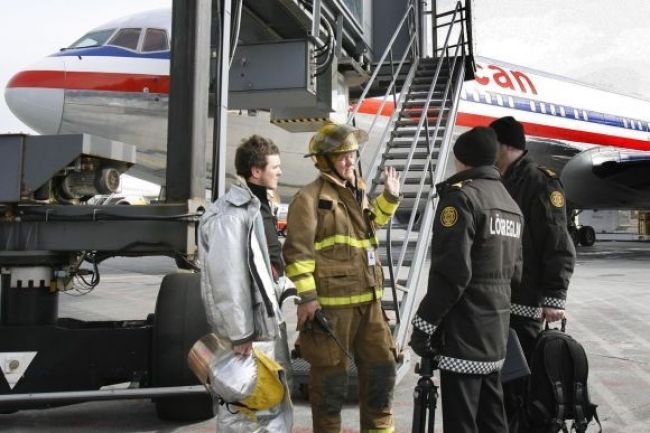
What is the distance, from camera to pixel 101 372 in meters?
3.43

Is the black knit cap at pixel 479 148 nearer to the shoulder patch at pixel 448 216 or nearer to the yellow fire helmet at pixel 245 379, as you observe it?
the shoulder patch at pixel 448 216

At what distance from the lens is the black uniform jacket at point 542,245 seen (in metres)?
3.24

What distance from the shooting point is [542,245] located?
130 inches

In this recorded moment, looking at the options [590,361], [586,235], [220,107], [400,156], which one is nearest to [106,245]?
[220,107]

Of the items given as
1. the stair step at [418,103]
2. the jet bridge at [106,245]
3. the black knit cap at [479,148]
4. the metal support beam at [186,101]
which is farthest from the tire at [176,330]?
the stair step at [418,103]

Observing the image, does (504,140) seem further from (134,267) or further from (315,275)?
(134,267)

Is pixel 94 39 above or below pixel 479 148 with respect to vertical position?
above

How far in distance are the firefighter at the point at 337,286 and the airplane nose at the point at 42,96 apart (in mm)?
5951

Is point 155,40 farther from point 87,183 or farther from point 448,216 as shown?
point 448,216

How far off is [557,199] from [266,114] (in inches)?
275

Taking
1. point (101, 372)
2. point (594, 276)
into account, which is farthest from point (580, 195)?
point (101, 372)

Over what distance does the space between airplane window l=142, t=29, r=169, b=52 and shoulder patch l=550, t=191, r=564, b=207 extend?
22.5 ft

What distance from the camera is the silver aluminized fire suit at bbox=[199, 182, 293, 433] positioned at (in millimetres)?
2367

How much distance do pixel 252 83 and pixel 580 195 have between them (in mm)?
13717
